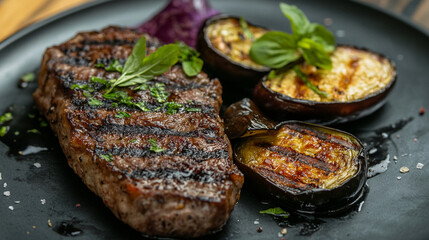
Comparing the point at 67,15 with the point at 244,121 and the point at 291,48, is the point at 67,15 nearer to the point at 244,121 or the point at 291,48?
the point at 291,48

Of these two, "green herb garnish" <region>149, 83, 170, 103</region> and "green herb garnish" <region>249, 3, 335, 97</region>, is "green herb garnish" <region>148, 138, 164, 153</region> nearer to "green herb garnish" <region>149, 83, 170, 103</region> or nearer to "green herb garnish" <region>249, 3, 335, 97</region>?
"green herb garnish" <region>149, 83, 170, 103</region>

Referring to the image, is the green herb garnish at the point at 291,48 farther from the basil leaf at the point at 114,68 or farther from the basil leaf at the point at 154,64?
the basil leaf at the point at 114,68

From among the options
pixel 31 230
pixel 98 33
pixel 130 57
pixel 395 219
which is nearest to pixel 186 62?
pixel 130 57

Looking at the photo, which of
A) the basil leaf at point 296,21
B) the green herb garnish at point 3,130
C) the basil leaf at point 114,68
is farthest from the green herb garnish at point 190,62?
the green herb garnish at point 3,130

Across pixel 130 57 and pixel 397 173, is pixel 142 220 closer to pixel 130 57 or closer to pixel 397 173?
pixel 130 57

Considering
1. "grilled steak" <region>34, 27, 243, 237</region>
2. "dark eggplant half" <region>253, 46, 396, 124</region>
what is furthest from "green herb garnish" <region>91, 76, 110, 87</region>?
"dark eggplant half" <region>253, 46, 396, 124</region>

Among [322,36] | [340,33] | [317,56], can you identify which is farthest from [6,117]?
[340,33]
